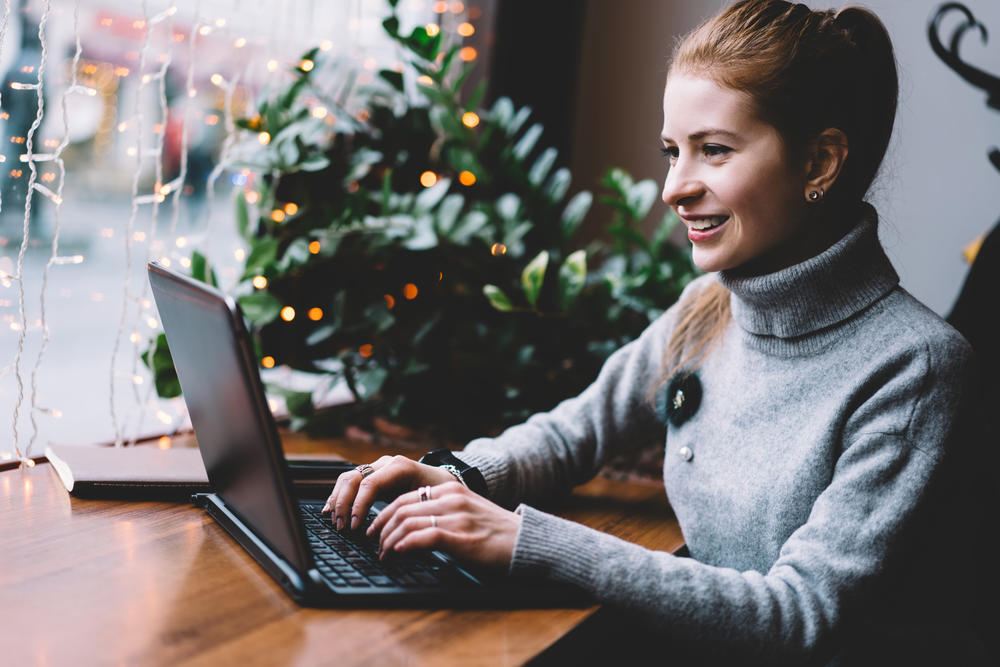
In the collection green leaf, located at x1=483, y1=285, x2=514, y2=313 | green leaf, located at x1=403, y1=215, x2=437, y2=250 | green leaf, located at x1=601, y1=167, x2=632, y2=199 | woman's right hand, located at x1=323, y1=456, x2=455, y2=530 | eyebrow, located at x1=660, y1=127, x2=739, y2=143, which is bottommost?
woman's right hand, located at x1=323, y1=456, x2=455, y2=530

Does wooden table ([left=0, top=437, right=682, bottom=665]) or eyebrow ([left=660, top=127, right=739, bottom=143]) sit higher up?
eyebrow ([left=660, top=127, right=739, bottom=143])

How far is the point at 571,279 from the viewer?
1405mm

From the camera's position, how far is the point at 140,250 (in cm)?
137

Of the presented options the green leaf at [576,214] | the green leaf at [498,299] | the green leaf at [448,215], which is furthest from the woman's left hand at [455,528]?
the green leaf at [576,214]

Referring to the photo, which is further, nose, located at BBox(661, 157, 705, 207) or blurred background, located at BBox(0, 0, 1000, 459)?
A: blurred background, located at BBox(0, 0, 1000, 459)

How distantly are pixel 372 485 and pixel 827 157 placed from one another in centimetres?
59

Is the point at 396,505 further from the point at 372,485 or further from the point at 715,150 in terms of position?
the point at 715,150

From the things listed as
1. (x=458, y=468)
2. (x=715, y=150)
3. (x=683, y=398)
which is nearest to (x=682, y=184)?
(x=715, y=150)

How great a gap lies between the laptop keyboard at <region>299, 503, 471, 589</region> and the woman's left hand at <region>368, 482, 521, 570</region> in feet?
0.07

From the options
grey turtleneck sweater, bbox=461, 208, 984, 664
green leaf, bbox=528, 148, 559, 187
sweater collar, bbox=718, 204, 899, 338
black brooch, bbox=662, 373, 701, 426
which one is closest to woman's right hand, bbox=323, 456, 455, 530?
grey turtleneck sweater, bbox=461, 208, 984, 664

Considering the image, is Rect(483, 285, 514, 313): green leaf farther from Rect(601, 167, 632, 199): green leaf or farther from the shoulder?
the shoulder

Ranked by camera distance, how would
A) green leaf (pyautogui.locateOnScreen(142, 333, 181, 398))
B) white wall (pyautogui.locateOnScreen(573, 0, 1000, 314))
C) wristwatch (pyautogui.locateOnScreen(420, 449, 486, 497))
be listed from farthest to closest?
white wall (pyautogui.locateOnScreen(573, 0, 1000, 314)) < green leaf (pyautogui.locateOnScreen(142, 333, 181, 398)) < wristwatch (pyautogui.locateOnScreen(420, 449, 486, 497))

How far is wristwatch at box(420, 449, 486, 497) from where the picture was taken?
1016 mm

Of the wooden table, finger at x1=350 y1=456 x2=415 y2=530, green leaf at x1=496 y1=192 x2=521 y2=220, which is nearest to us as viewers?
the wooden table
